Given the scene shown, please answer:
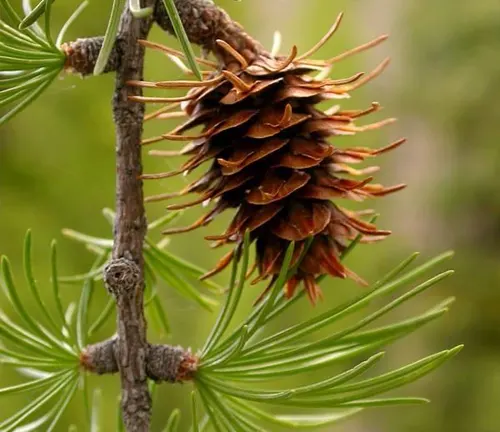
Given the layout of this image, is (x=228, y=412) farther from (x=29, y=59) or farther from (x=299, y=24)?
(x=299, y=24)

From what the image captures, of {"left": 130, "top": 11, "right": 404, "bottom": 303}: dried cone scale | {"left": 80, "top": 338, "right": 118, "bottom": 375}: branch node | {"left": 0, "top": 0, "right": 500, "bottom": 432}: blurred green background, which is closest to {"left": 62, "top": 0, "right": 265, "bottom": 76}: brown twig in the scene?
{"left": 130, "top": 11, "right": 404, "bottom": 303}: dried cone scale

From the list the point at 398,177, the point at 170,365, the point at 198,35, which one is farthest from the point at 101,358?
the point at 398,177

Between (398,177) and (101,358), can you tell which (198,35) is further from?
(398,177)

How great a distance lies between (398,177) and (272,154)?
1.58 m

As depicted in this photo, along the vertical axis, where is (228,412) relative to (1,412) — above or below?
below

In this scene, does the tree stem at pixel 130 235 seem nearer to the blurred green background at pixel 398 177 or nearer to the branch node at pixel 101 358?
the branch node at pixel 101 358

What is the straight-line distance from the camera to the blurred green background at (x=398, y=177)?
1.14 m

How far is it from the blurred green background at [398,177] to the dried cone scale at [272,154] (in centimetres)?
76

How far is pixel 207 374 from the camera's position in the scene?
1.14 ft

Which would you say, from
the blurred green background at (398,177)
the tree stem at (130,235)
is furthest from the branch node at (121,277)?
the blurred green background at (398,177)

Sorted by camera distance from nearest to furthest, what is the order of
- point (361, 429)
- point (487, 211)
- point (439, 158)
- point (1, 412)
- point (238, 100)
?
point (238, 100), point (1, 412), point (487, 211), point (439, 158), point (361, 429)

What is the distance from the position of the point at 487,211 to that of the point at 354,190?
126 centimetres

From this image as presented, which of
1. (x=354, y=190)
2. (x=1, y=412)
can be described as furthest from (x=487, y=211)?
(x=354, y=190)

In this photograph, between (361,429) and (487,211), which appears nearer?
(487,211)
